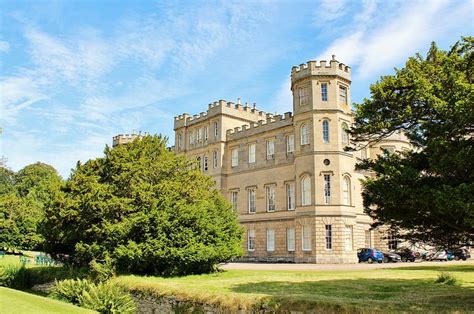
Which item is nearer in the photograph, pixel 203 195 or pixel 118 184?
pixel 118 184

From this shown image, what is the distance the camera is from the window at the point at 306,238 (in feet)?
109

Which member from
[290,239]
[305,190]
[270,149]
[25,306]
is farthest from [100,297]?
[270,149]

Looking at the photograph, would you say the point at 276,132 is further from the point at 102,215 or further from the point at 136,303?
the point at 136,303

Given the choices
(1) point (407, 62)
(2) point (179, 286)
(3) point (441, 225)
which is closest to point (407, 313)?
(3) point (441, 225)

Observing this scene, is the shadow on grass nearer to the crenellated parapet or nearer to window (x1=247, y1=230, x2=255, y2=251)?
the crenellated parapet

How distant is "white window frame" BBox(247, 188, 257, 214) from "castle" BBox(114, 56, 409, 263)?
88 mm

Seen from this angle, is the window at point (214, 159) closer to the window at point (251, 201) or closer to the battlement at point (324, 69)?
the window at point (251, 201)

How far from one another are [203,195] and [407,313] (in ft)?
51.0

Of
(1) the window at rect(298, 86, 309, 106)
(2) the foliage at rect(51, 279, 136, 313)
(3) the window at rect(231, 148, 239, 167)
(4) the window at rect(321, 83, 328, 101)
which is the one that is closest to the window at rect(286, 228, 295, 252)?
(3) the window at rect(231, 148, 239, 167)

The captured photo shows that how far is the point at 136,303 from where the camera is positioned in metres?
17.6

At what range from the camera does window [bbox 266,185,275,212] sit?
38500 millimetres

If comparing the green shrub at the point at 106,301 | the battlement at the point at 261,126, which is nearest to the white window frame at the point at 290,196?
the battlement at the point at 261,126

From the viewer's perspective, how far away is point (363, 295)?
13.9m

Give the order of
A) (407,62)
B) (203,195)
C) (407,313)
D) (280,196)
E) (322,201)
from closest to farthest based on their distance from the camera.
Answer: (407,313), (407,62), (203,195), (322,201), (280,196)
